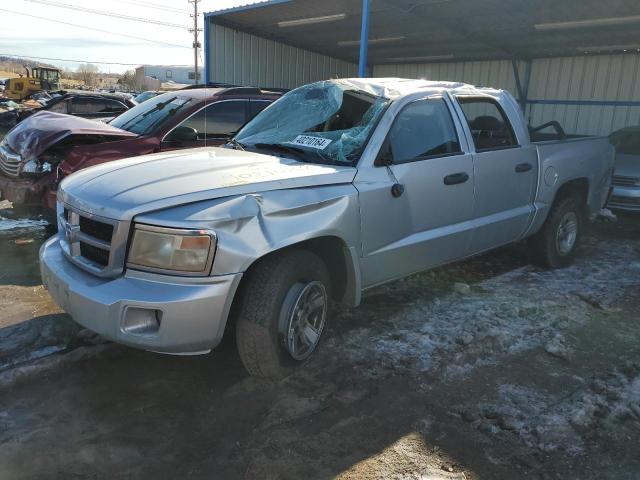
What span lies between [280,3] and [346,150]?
7802 millimetres

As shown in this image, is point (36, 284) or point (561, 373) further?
point (36, 284)

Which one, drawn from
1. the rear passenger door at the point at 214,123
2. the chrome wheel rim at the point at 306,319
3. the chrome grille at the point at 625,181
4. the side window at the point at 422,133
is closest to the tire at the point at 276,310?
the chrome wheel rim at the point at 306,319

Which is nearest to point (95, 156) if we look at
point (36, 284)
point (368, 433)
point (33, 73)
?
point (36, 284)

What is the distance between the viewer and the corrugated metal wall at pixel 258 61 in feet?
40.7

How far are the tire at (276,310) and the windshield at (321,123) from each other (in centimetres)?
82

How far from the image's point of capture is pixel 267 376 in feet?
10.2

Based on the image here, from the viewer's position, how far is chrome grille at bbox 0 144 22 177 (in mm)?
5597

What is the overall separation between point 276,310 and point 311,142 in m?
1.29

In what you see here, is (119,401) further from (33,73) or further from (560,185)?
(33,73)

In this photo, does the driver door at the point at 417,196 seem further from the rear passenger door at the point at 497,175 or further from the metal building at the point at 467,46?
the metal building at the point at 467,46

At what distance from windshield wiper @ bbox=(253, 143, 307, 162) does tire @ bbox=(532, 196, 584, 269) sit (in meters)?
3.05

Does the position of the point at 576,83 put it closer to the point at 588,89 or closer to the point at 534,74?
the point at 588,89

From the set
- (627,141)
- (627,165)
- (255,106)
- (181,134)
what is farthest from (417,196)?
(627,141)

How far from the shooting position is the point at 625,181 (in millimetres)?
7969
